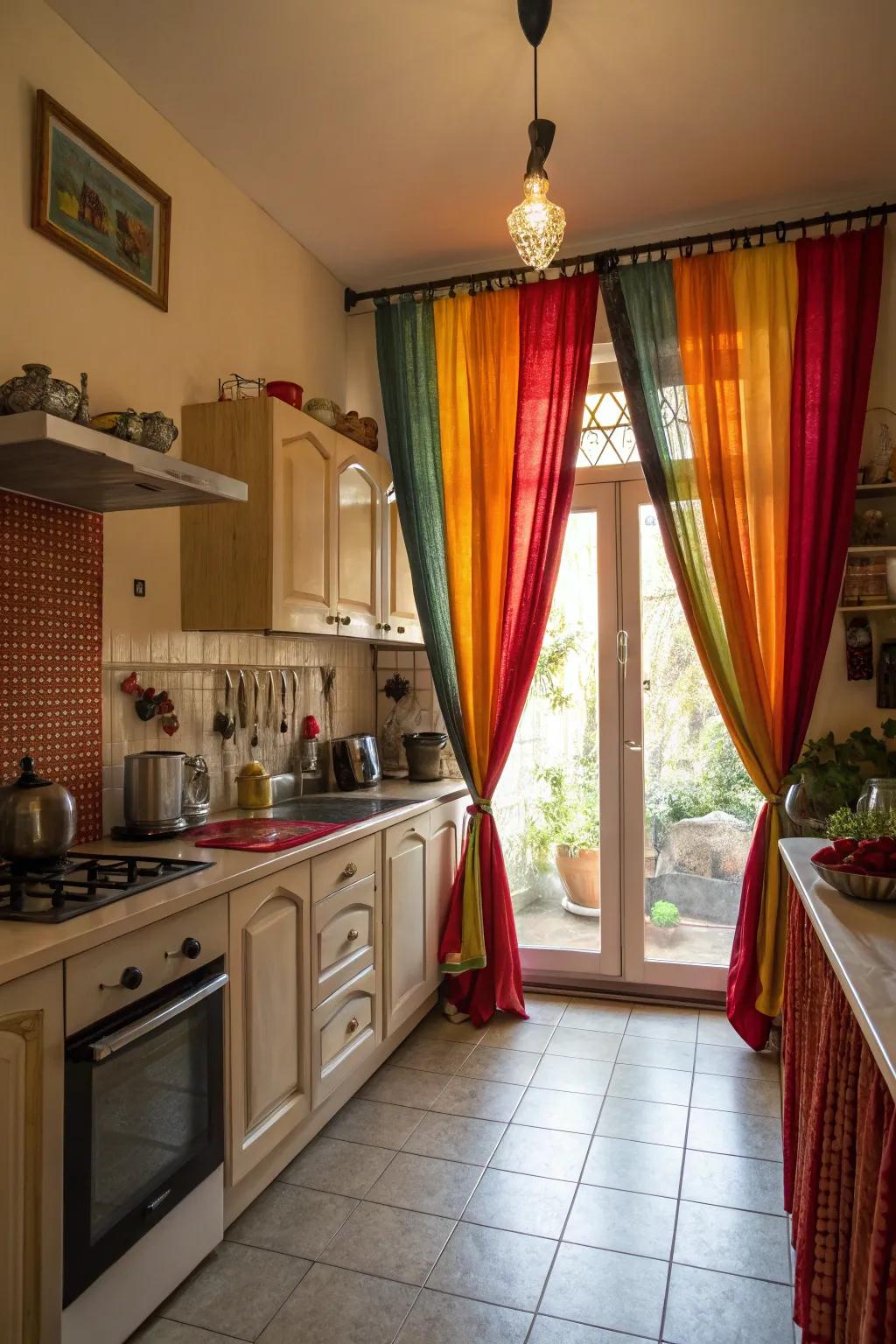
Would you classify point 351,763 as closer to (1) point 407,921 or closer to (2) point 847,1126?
(1) point 407,921

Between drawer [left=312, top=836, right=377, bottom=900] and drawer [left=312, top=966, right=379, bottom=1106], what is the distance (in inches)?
11.7

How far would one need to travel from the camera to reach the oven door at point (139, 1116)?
57.0 inches

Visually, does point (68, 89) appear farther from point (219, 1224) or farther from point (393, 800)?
point (219, 1224)

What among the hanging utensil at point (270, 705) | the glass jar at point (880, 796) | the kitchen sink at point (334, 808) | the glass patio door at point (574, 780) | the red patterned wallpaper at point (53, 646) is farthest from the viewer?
the glass patio door at point (574, 780)

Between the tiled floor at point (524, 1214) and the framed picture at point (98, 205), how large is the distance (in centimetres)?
238

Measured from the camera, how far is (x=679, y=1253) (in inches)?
75.4

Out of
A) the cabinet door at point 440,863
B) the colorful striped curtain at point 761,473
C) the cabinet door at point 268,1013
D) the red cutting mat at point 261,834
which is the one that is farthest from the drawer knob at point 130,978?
the colorful striped curtain at point 761,473

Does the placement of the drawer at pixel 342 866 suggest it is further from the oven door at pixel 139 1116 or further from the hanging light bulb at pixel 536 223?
the hanging light bulb at pixel 536 223

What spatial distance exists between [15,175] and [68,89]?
344mm

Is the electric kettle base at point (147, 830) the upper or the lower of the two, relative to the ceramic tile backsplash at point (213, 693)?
lower

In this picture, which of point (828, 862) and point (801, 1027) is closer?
point (828, 862)

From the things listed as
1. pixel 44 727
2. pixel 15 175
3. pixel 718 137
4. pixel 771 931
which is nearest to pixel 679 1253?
pixel 771 931

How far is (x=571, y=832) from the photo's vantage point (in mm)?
3504

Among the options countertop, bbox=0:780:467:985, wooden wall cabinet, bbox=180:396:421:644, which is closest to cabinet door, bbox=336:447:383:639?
wooden wall cabinet, bbox=180:396:421:644
